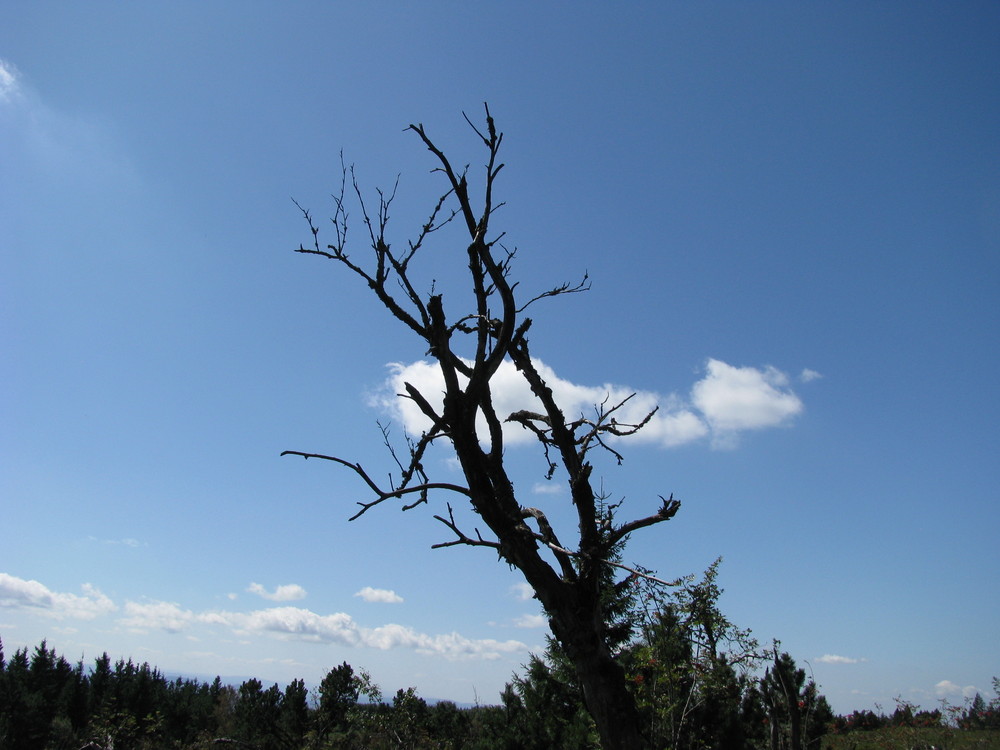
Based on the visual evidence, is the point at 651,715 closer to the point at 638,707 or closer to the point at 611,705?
the point at 638,707

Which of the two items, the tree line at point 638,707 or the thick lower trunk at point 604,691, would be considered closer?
the thick lower trunk at point 604,691

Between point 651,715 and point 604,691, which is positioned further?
point 651,715

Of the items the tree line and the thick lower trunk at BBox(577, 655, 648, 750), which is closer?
the thick lower trunk at BBox(577, 655, 648, 750)

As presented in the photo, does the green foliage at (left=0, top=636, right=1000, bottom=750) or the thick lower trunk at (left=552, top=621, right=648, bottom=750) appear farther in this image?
the green foliage at (left=0, top=636, right=1000, bottom=750)

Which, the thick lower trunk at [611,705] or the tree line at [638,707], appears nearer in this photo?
the thick lower trunk at [611,705]

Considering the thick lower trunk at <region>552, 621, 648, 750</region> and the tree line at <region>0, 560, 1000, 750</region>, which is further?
the tree line at <region>0, 560, 1000, 750</region>

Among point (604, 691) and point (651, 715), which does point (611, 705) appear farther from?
point (651, 715)

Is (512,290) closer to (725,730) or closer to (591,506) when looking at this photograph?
(591,506)

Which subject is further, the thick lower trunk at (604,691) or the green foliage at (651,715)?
the green foliage at (651,715)

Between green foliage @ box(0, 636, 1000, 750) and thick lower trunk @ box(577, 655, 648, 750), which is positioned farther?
green foliage @ box(0, 636, 1000, 750)

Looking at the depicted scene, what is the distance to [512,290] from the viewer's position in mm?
3570

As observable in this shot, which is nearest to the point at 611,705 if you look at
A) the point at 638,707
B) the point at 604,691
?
the point at 604,691

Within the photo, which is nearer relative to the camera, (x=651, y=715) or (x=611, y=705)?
(x=611, y=705)

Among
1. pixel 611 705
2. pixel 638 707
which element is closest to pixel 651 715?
pixel 638 707
